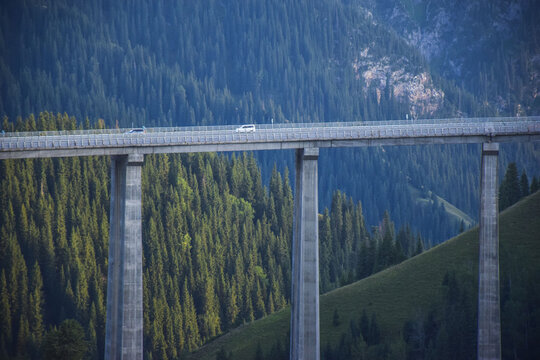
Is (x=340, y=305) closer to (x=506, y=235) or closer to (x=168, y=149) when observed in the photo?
(x=506, y=235)

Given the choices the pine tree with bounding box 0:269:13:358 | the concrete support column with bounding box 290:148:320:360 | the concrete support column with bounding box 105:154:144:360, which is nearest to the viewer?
the concrete support column with bounding box 105:154:144:360

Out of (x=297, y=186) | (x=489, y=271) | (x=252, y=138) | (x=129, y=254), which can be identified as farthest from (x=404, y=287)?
(x=129, y=254)

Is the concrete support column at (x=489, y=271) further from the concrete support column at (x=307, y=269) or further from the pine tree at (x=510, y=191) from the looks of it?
the pine tree at (x=510, y=191)

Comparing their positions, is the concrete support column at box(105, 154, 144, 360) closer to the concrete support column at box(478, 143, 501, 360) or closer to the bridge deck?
the bridge deck

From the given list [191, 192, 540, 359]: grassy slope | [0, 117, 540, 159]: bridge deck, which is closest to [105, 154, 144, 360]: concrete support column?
[0, 117, 540, 159]: bridge deck

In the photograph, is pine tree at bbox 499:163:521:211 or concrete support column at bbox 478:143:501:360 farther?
pine tree at bbox 499:163:521:211

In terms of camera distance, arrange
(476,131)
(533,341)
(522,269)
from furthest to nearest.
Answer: (522,269)
(533,341)
(476,131)

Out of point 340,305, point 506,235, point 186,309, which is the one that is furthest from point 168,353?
point 506,235

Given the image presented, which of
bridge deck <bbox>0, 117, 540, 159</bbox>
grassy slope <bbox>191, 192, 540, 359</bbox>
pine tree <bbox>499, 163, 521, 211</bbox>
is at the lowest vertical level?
grassy slope <bbox>191, 192, 540, 359</bbox>

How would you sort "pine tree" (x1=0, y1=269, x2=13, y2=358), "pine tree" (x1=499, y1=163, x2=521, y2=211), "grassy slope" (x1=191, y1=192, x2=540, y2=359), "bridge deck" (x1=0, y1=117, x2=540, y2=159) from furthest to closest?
"pine tree" (x1=499, y1=163, x2=521, y2=211), "pine tree" (x1=0, y1=269, x2=13, y2=358), "grassy slope" (x1=191, y1=192, x2=540, y2=359), "bridge deck" (x1=0, y1=117, x2=540, y2=159)
